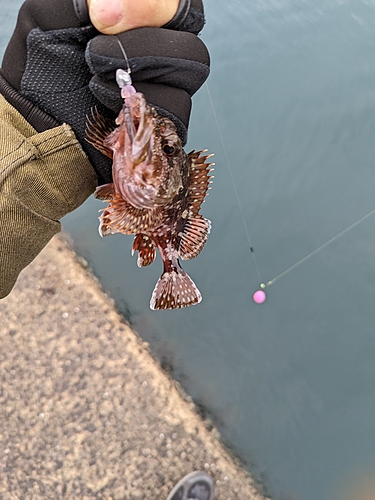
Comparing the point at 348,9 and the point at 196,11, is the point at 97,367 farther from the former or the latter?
the point at 348,9

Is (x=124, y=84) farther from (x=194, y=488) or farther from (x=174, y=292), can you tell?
(x=194, y=488)

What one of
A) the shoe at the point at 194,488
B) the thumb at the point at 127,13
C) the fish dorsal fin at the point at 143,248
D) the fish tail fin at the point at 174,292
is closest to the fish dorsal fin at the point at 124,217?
the fish dorsal fin at the point at 143,248

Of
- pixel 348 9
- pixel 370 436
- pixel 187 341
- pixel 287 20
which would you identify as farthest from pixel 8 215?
pixel 348 9

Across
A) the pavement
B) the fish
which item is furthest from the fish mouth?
the pavement

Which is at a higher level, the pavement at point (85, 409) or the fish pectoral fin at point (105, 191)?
the fish pectoral fin at point (105, 191)

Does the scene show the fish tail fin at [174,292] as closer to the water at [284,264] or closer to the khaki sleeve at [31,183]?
the khaki sleeve at [31,183]

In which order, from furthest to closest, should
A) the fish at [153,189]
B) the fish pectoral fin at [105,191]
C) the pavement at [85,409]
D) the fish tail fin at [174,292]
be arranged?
the pavement at [85,409]
the fish tail fin at [174,292]
the fish pectoral fin at [105,191]
the fish at [153,189]
